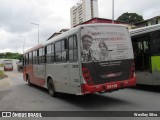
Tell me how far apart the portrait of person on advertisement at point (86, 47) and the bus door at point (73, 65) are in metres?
0.36

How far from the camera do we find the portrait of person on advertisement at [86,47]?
8.16 metres

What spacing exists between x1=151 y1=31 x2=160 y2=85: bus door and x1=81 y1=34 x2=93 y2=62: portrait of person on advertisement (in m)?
3.79

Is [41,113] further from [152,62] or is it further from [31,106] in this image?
[152,62]

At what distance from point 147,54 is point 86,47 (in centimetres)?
420

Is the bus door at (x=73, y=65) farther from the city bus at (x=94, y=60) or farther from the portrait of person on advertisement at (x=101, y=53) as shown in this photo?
the portrait of person on advertisement at (x=101, y=53)

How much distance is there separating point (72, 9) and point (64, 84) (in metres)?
70.6

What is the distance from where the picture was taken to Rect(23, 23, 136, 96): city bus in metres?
8.17

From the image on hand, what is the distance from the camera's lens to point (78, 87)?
8.32 metres

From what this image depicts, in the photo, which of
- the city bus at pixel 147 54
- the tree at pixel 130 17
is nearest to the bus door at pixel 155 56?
the city bus at pixel 147 54

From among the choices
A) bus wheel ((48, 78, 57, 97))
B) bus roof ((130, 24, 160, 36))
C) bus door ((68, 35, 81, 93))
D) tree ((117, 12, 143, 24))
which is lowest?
bus wheel ((48, 78, 57, 97))

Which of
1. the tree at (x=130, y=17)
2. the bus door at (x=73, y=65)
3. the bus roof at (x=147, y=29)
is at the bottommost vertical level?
the bus door at (x=73, y=65)

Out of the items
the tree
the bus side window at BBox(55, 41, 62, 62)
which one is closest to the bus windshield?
the bus side window at BBox(55, 41, 62, 62)

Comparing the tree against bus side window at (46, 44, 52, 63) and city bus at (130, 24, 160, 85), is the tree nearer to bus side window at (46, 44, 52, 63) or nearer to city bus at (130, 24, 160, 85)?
city bus at (130, 24, 160, 85)

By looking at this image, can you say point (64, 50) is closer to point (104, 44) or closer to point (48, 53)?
point (104, 44)
